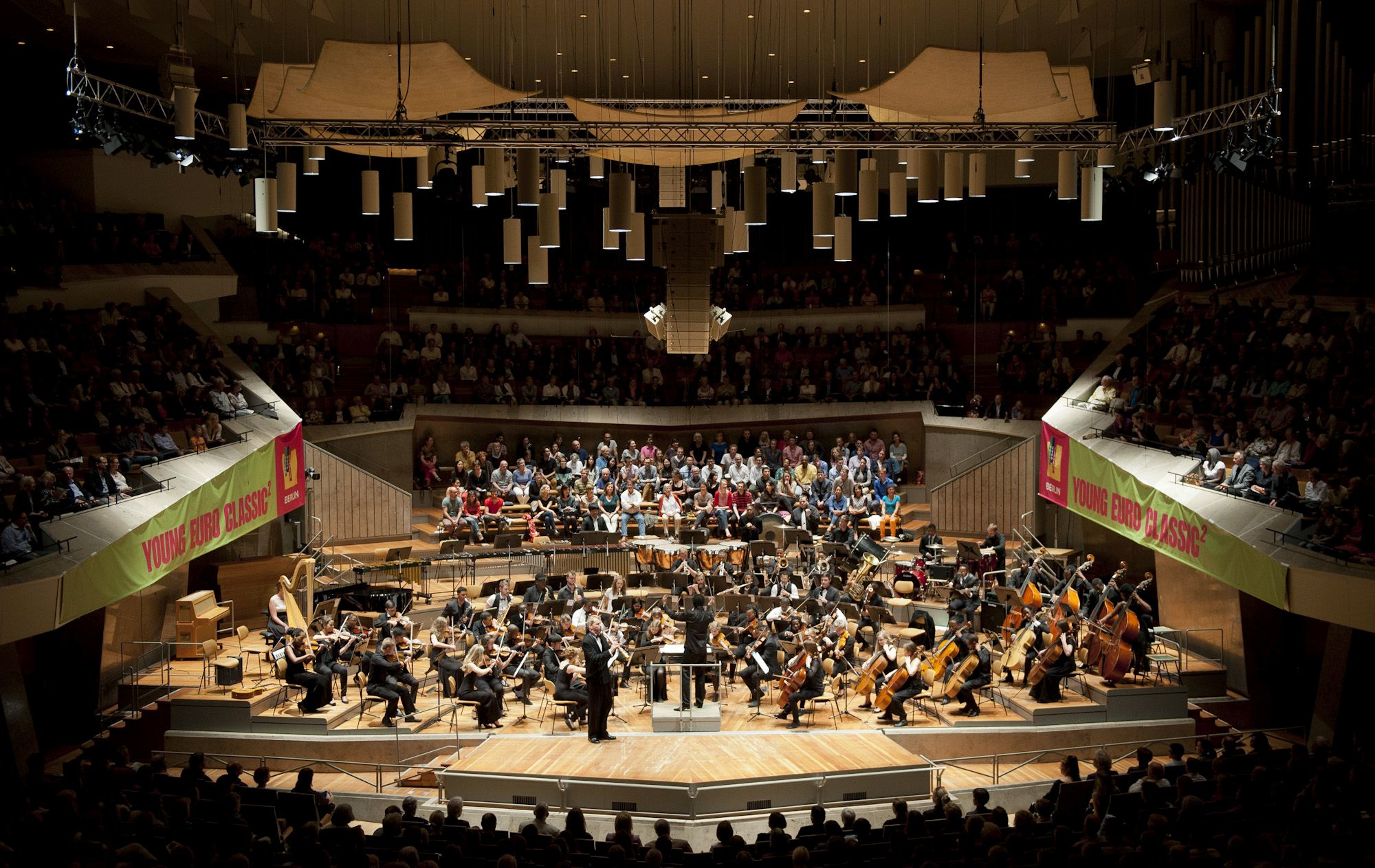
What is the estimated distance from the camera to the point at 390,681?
14430mm

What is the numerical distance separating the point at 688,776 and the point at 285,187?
24.5 feet

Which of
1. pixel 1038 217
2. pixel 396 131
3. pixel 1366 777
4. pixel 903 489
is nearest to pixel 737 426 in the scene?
pixel 903 489

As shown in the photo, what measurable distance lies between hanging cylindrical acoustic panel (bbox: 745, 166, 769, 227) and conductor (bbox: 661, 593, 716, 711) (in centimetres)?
447

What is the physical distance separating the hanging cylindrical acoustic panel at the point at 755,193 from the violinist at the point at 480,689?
5.76 meters

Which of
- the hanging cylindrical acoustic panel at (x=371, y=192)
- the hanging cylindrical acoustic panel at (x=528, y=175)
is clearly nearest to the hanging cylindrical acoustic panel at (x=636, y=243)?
the hanging cylindrical acoustic panel at (x=528, y=175)

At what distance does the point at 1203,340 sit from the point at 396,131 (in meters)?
11.7

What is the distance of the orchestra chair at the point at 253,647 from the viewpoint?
1603 cm

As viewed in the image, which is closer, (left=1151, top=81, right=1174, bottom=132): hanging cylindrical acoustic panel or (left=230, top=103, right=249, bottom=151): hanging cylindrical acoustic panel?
(left=1151, top=81, right=1174, bottom=132): hanging cylindrical acoustic panel

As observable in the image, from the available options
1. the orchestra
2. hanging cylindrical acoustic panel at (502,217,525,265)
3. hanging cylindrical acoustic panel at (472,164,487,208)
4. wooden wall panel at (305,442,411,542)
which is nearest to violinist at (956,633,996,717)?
the orchestra

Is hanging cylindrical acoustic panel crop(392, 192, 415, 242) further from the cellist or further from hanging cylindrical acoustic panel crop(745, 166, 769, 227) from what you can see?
the cellist

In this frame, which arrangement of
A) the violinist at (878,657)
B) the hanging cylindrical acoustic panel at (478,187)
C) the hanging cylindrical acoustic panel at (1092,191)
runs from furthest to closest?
the hanging cylindrical acoustic panel at (478,187)
the violinist at (878,657)
the hanging cylindrical acoustic panel at (1092,191)

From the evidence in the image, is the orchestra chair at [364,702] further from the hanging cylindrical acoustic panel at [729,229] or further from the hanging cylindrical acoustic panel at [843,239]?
the hanging cylindrical acoustic panel at [729,229]

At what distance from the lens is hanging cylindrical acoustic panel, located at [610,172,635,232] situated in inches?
545

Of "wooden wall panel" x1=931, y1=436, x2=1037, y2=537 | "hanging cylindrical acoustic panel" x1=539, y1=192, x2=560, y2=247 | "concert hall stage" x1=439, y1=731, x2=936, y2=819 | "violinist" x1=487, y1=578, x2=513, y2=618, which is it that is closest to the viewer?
"concert hall stage" x1=439, y1=731, x2=936, y2=819
